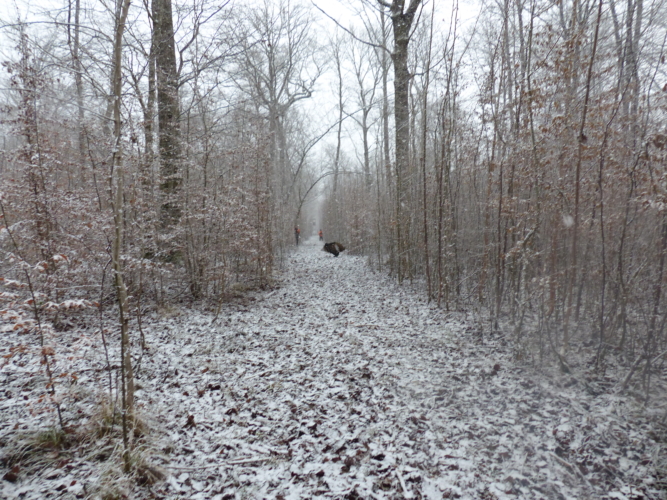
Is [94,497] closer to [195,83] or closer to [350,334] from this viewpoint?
[350,334]

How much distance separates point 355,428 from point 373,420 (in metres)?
0.20

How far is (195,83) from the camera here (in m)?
6.48

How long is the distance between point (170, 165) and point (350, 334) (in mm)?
4495

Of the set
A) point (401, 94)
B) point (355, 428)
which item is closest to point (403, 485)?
Answer: point (355, 428)

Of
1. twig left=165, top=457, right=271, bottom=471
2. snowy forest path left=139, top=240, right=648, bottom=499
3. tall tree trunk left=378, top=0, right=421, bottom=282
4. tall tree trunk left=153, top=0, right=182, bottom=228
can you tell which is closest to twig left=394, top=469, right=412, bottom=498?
snowy forest path left=139, top=240, right=648, bottom=499

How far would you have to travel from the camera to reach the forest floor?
2371 mm

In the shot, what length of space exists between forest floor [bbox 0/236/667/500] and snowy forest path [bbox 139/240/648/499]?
0.05 feet

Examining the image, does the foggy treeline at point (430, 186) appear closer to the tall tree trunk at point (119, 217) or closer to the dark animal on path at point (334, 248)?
the tall tree trunk at point (119, 217)

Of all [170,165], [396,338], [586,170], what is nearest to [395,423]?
[396,338]

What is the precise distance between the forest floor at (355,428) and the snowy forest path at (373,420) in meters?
0.01

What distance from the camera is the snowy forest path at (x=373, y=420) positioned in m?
2.42

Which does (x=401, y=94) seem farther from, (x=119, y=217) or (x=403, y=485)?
(x=403, y=485)

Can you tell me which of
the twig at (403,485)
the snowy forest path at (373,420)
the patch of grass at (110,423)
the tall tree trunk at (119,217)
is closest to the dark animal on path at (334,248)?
the snowy forest path at (373,420)

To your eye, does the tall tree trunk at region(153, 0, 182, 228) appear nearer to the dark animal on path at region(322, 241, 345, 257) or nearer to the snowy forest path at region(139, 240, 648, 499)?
the snowy forest path at region(139, 240, 648, 499)
